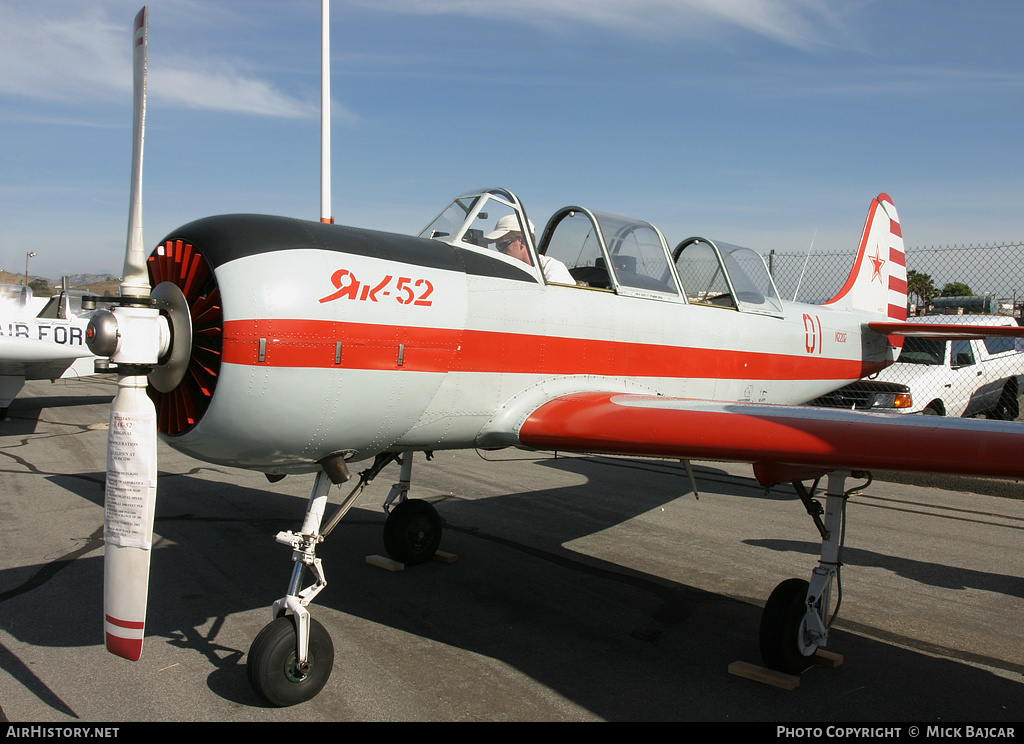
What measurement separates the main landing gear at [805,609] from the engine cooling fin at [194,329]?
9.95 ft

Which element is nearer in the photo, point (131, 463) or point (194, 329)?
point (131, 463)

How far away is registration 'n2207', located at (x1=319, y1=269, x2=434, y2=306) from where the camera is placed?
3436mm

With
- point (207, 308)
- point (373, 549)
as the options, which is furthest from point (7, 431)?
point (207, 308)

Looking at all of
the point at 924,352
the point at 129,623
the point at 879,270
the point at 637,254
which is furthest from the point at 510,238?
the point at 924,352

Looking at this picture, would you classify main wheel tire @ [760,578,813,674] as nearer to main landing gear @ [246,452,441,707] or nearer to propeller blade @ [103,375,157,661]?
main landing gear @ [246,452,441,707]

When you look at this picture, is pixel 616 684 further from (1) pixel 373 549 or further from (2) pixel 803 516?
(2) pixel 803 516

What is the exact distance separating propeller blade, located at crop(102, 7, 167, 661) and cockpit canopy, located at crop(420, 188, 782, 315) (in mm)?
1763

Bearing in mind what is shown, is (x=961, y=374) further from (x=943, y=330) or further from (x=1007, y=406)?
(x=943, y=330)

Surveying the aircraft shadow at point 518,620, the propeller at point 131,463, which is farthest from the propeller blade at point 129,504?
the aircraft shadow at point 518,620

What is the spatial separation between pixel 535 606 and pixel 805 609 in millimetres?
1642

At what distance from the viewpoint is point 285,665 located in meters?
3.37

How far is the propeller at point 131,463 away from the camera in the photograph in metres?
3.12

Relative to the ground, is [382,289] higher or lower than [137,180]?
lower

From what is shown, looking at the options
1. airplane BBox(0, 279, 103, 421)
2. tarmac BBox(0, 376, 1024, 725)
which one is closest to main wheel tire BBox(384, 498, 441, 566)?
tarmac BBox(0, 376, 1024, 725)
